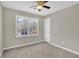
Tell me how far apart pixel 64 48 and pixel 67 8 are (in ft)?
6.50

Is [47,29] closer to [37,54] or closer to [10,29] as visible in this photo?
[10,29]

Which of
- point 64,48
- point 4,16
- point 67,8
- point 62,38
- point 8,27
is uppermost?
point 67,8

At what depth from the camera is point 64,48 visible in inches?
201

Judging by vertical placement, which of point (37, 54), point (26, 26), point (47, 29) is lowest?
point (37, 54)

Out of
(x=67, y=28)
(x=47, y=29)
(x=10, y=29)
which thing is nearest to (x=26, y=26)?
(x=10, y=29)

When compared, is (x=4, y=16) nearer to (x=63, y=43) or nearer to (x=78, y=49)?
(x=63, y=43)

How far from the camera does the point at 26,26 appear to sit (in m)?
6.30

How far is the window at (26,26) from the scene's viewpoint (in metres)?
5.83

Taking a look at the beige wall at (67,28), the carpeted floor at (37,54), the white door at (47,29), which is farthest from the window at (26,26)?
the carpeted floor at (37,54)

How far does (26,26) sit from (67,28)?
2.59m

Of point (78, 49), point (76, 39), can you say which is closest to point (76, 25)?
point (76, 39)

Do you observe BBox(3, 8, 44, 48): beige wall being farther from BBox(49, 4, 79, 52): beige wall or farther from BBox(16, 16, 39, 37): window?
BBox(49, 4, 79, 52): beige wall

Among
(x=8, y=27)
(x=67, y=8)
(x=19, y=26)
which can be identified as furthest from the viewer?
(x=19, y=26)

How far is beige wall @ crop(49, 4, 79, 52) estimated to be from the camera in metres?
4.31
